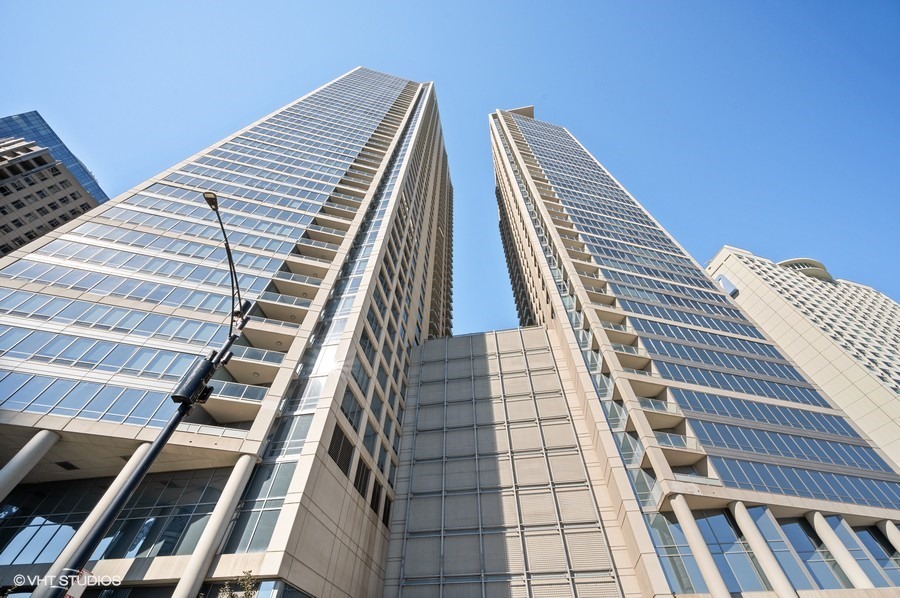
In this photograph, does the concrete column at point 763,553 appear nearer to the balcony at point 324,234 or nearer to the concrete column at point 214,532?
the concrete column at point 214,532

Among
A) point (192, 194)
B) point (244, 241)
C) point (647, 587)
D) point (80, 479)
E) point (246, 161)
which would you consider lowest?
point (647, 587)

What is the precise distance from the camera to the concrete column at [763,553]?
20.9 m

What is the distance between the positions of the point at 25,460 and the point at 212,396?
755 centimetres

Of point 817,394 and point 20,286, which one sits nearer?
point 20,286

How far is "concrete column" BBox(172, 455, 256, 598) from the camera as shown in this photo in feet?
55.8

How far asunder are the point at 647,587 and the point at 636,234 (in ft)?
149

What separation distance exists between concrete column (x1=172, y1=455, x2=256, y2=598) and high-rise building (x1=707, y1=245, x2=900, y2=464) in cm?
6319

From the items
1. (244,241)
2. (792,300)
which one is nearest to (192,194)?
(244,241)

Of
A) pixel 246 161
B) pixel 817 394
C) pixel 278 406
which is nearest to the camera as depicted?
pixel 278 406

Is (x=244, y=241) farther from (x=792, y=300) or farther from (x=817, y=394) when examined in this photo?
(x=792, y=300)

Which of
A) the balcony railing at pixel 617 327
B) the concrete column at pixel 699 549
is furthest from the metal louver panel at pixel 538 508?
the balcony railing at pixel 617 327

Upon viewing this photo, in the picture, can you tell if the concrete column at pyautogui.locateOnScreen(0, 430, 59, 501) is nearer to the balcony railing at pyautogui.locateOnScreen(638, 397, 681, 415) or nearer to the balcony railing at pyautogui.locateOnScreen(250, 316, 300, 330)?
the balcony railing at pyautogui.locateOnScreen(250, 316, 300, 330)

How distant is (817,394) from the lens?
35.8 meters

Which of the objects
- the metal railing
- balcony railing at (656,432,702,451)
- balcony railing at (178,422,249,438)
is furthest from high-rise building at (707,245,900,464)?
balcony railing at (178,422,249,438)
